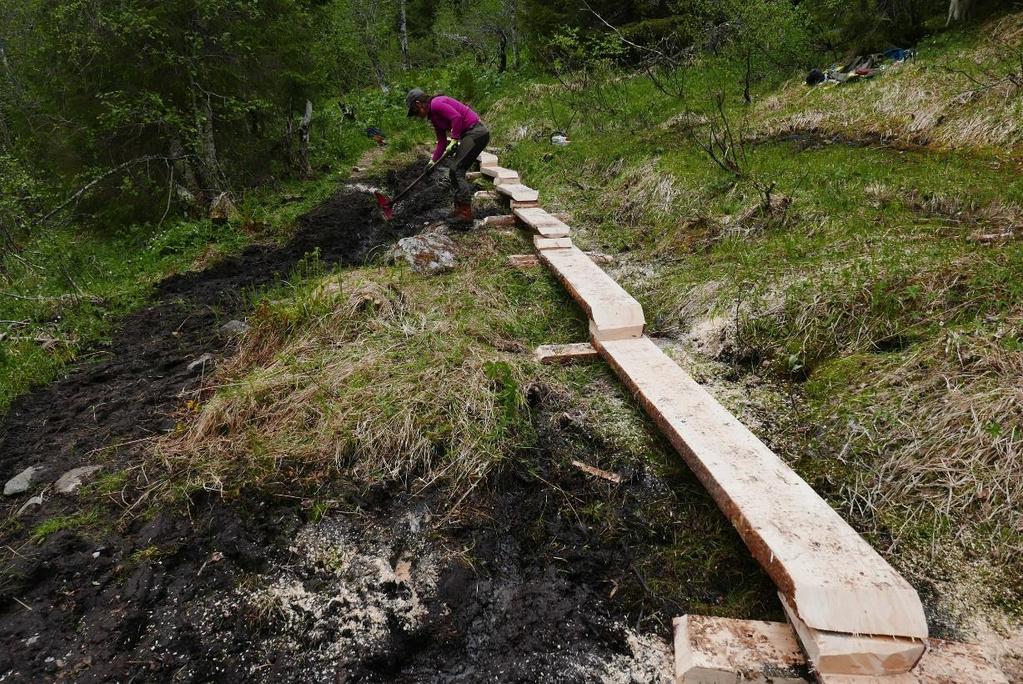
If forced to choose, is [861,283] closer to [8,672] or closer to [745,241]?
[745,241]

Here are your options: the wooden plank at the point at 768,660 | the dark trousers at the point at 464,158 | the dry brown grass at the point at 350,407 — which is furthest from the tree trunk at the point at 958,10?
the wooden plank at the point at 768,660

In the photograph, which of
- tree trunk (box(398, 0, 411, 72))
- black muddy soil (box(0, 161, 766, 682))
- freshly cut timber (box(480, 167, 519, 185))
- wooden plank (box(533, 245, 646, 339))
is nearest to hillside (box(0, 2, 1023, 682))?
black muddy soil (box(0, 161, 766, 682))

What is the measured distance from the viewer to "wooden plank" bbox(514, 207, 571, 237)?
574 centimetres

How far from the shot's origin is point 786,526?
7.20ft

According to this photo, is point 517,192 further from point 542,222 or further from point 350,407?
point 350,407

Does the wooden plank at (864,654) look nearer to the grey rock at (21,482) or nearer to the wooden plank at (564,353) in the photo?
the wooden plank at (564,353)

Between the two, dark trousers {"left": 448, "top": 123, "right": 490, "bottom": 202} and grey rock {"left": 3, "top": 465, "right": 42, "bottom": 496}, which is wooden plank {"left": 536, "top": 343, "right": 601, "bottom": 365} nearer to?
grey rock {"left": 3, "top": 465, "right": 42, "bottom": 496}

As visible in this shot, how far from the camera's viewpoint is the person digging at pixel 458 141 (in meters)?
6.89

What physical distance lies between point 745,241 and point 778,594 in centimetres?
335

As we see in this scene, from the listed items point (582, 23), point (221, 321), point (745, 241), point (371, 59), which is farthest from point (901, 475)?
point (371, 59)

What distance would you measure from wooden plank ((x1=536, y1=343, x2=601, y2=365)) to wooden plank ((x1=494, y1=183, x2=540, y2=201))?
366cm

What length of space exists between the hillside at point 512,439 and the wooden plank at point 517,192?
1.60 metres

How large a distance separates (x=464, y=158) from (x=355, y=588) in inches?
219

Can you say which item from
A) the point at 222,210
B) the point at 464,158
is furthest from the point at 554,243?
the point at 222,210
